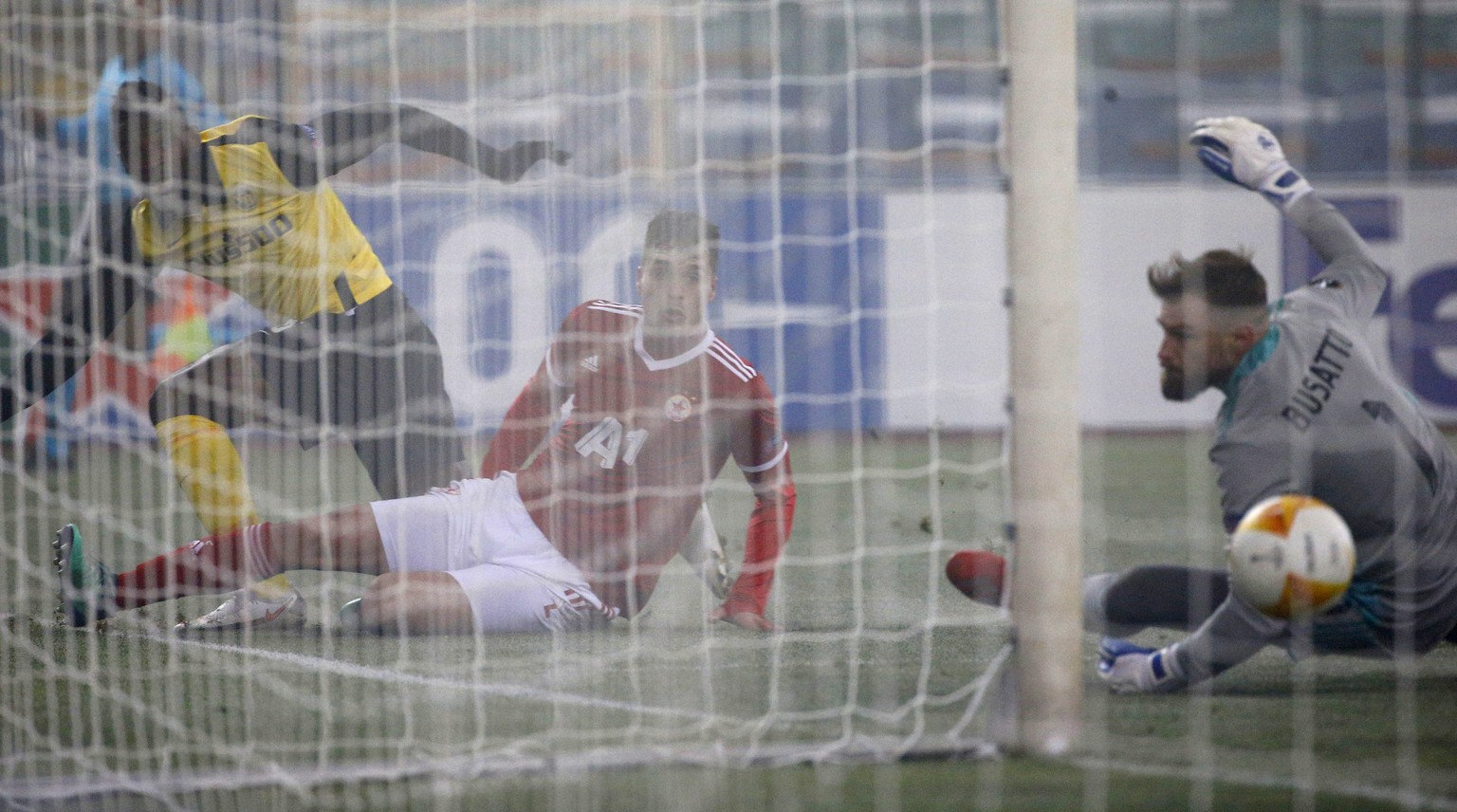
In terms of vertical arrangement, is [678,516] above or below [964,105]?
below

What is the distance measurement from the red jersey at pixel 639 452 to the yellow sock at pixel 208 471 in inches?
31.4

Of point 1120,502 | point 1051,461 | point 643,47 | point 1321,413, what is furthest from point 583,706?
point 1120,502

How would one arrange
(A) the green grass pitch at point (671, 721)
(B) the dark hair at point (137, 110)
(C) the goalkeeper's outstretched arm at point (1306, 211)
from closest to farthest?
1. (A) the green grass pitch at point (671, 721)
2. (C) the goalkeeper's outstretched arm at point (1306, 211)
3. (B) the dark hair at point (137, 110)

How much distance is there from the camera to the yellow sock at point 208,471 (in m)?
3.86

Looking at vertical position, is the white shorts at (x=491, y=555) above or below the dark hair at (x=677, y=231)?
below

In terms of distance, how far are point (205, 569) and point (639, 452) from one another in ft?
3.73

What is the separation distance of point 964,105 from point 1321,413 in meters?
7.68

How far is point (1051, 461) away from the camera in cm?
254

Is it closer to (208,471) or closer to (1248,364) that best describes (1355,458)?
(1248,364)

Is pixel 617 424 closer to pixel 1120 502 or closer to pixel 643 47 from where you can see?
pixel 643 47

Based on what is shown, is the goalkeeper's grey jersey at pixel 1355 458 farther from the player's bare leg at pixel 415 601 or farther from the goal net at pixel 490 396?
the player's bare leg at pixel 415 601

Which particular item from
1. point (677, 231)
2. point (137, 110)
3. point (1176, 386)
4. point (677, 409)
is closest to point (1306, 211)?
point (1176, 386)

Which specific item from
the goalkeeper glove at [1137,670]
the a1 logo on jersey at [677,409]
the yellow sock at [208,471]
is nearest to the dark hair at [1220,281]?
the goalkeeper glove at [1137,670]

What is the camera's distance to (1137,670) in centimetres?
303
